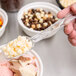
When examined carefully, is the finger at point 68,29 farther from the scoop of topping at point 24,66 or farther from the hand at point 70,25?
the scoop of topping at point 24,66

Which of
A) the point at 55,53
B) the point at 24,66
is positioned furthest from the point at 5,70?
the point at 55,53

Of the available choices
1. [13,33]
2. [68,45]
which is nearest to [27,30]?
[13,33]

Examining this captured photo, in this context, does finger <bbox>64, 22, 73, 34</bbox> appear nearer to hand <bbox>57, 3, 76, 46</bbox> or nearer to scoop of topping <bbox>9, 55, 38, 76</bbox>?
hand <bbox>57, 3, 76, 46</bbox>

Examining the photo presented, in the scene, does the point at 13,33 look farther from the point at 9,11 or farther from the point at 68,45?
the point at 68,45

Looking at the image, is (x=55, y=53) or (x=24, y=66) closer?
(x=24, y=66)

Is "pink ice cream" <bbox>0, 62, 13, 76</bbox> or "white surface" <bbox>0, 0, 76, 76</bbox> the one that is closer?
"pink ice cream" <bbox>0, 62, 13, 76</bbox>

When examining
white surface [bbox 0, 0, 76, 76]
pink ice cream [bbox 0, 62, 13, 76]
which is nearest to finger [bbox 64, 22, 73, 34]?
white surface [bbox 0, 0, 76, 76]

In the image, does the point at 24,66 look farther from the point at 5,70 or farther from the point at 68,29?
the point at 68,29

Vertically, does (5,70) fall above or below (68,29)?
below

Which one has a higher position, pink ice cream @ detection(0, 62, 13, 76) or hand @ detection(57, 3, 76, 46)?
hand @ detection(57, 3, 76, 46)
